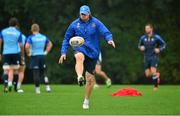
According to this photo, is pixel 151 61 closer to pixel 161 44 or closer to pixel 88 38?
pixel 161 44

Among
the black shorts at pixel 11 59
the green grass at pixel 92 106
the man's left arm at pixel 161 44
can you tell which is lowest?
the green grass at pixel 92 106

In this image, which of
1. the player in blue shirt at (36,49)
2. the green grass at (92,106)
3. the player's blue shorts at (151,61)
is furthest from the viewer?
the player's blue shorts at (151,61)

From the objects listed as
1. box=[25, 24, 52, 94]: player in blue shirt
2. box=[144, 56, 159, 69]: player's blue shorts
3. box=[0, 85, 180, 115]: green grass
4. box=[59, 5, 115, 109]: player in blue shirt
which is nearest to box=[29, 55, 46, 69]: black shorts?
box=[25, 24, 52, 94]: player in blue shirt

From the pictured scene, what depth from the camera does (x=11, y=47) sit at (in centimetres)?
2094

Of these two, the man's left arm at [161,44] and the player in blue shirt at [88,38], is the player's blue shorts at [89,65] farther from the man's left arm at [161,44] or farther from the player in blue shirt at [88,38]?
the man's left arm at [161,44]

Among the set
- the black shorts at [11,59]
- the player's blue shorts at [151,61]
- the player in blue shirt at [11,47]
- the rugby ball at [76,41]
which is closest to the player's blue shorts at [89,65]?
the rugby ball at [76,41]

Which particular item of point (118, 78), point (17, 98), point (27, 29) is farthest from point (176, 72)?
point (17, 98)

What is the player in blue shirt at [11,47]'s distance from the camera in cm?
2084

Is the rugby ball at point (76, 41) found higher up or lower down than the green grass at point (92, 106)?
higher up

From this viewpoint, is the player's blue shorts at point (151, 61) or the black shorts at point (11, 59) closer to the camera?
the black shorts at point (11, 59)

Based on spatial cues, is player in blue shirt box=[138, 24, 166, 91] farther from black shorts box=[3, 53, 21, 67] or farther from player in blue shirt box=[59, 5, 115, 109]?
player in blue shirt box=[59, 5, 115, 109]

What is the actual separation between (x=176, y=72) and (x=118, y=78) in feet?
11.4

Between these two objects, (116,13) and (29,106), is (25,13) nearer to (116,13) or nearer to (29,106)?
(116,13)

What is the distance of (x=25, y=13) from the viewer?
40.5 metres
